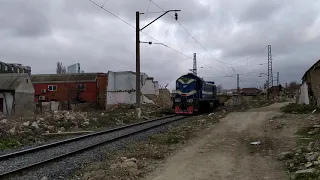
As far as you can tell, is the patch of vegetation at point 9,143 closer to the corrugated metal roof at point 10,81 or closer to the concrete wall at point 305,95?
the concrete wall at point 305,95

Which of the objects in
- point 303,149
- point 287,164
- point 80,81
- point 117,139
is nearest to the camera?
point 287,164

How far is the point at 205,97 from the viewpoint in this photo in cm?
3672

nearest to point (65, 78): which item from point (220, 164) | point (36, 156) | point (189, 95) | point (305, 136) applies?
point (189, 95)

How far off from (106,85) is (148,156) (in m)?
46.9

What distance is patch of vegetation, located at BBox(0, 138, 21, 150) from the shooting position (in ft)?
48.9

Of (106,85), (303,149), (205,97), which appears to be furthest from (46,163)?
(106,85)

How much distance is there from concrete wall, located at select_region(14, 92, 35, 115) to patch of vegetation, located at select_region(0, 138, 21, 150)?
95.6ft

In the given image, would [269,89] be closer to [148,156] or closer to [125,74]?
[125,74]

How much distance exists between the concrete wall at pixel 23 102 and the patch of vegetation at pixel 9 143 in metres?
29.1

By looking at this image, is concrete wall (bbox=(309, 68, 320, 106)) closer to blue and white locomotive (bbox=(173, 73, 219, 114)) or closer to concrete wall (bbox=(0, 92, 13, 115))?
blue and white locomotive (bbox=(173, 73, 219, 114))

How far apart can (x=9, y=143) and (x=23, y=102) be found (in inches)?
1329

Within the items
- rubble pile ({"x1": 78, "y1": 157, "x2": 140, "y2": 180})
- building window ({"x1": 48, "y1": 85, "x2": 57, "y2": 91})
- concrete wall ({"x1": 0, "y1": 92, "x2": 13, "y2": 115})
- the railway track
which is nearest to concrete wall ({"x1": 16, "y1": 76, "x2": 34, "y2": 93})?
concrete wall ({"x1": 0, "y1": 92, "x2": 13, "y2": 115})

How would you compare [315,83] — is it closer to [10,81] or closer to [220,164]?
[220,164]

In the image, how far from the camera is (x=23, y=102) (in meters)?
Answer: 47.0
